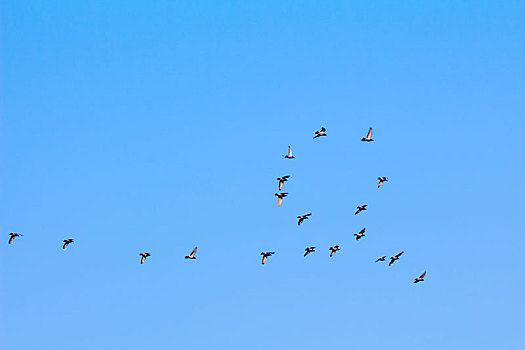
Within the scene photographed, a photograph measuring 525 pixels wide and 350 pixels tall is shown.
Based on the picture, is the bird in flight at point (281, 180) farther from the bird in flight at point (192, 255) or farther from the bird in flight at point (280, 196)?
the bird in flight at point (192, 255)

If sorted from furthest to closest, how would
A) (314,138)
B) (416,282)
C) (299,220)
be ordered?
1. (416,282)
2. (299,220)
3. (314,138)

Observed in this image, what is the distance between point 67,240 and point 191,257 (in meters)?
17.9

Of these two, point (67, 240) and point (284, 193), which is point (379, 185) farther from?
point (67, 240)

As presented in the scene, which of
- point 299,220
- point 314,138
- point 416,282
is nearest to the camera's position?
point 314,138

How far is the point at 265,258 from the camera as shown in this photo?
6850 inches

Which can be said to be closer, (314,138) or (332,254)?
(314,138)

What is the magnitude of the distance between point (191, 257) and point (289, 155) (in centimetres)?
2515

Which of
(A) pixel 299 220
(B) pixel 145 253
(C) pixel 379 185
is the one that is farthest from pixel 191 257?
(C) pixel 379 185

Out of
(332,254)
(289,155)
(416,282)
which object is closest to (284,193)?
(289,155)

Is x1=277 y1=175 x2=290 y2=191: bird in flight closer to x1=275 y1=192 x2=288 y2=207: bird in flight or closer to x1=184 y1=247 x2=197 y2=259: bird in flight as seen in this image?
x1=275 y1=192 x2=288 y2=207: bird in flight

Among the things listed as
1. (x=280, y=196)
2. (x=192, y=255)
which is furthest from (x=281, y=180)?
(x=192, y=255)

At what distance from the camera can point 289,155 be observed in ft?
530

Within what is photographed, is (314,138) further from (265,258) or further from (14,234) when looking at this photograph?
(14,234)

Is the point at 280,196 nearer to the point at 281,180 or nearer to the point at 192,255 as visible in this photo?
the point at 281,180
